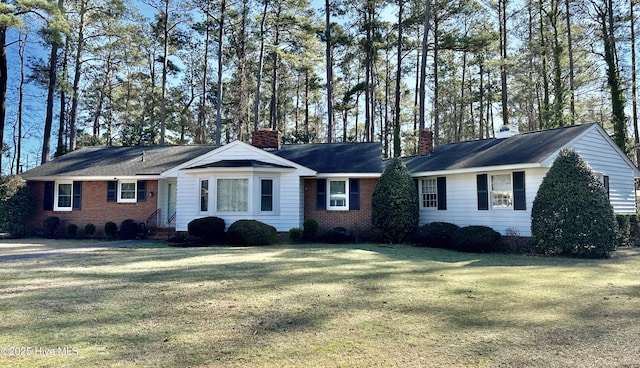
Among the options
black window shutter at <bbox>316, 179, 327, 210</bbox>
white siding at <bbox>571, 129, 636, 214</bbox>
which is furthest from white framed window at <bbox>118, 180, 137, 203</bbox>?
white siding at <bbox>571, 129, 636, 214</bbox>

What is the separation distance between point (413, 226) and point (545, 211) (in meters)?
5.09

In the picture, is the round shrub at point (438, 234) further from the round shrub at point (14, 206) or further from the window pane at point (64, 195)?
the round shrub at point (14, 206)

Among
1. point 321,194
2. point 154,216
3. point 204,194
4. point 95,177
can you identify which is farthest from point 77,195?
point 321,194

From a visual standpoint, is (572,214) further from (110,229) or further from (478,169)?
(110,229)

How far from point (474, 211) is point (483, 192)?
0.83 m

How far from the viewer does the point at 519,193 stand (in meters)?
13.8

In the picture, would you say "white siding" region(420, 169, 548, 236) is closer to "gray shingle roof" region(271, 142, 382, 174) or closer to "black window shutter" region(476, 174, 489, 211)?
"black window shutter" region(476, 174, 489, 211)

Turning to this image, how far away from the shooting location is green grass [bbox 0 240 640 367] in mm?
3992

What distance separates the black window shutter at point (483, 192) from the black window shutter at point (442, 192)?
1555 millimetres

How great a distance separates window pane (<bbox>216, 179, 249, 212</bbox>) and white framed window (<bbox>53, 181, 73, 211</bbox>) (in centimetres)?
818

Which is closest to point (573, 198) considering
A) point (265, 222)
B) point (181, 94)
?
point (265, 222)

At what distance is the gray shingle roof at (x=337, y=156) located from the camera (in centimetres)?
1712

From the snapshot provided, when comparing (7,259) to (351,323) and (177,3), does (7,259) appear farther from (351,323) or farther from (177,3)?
(177,3)

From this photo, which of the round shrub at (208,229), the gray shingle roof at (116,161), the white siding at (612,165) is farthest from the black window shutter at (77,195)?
the white siding at (612,165)
